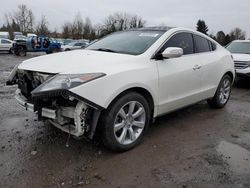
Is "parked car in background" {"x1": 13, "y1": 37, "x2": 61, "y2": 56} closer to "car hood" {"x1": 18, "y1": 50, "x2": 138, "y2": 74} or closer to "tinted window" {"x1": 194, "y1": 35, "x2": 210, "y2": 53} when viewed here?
"tinted window" {"x1": 194, "y1": 35, "x2": 210, "y2": 53}

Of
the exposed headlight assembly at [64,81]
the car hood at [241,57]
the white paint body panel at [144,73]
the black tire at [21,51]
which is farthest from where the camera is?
the black tire at [21,51]

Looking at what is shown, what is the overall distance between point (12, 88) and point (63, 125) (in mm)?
5117

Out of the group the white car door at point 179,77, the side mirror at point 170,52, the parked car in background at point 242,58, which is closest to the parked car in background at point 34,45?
the parked car in background at point 242,58

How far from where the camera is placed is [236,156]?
357cm

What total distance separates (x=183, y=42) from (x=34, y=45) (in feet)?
73.0

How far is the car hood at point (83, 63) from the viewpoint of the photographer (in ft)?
10.5

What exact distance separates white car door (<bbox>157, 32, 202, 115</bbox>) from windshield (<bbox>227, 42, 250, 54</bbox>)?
19.3 ft

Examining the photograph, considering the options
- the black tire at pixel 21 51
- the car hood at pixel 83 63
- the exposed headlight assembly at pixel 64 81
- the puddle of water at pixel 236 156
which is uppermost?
the car hood at pixel 83 63

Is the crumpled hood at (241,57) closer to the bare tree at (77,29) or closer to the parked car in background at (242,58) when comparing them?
the parked car in background at (242,58)

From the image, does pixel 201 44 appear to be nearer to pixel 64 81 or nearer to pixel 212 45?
pixel 212 45

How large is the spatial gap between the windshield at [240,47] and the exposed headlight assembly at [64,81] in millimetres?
8153

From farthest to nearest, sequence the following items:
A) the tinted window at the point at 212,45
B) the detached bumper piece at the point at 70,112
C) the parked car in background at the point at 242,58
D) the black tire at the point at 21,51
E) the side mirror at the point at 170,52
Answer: the black tire at the point at 21,51
the parked car in background at the point at 242,58
the tinted window at the point at 212,45
the side mirror at the point at 170,52
the detached bumper piece at the point at 70,112

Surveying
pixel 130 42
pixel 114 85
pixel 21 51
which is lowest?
pixel 21 51

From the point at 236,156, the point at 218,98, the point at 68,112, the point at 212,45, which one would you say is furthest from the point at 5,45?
the point at 236,156
